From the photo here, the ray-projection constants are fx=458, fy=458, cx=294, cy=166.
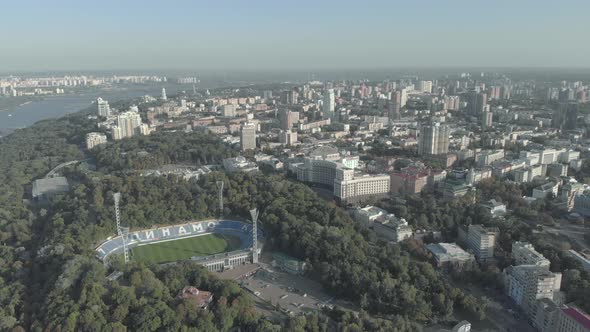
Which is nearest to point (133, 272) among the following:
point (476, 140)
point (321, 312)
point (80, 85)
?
point (321, 312)

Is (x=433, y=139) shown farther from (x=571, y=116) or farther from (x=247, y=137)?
(x=571, y=116)

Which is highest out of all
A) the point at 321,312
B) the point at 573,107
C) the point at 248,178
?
the point at 573,107

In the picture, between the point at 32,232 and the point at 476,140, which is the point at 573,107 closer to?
the point at 476,140

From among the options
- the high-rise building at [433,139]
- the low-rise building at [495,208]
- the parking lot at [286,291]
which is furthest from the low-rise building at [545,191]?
the parking lot at [286,291]

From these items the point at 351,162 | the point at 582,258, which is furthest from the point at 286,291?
the point at 351,162

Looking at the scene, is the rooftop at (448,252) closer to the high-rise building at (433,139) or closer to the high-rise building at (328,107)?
the high-rise building at (433,139)

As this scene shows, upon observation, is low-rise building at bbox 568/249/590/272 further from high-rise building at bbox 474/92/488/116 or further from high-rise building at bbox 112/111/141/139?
high-rise building at bbox 474/92/488/116
